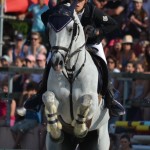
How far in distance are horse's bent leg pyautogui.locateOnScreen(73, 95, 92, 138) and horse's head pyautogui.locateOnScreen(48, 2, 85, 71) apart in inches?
19.5

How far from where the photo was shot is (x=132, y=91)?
12586mm

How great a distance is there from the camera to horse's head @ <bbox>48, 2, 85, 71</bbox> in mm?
8070

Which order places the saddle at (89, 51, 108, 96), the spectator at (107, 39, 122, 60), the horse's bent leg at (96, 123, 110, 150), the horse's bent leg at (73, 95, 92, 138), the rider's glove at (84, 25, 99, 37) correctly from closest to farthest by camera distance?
the horse's bent leg at (73, 95, 92, 138), the rider's glove at (84, 25, 99, 37), the saddle at (89, 51, 108, 96), the horse's bent leg at (96, 123, 110, 150), the spectator at (107, 39, 122, 60)

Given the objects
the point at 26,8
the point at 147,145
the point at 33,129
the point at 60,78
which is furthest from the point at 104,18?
the point at 26,8

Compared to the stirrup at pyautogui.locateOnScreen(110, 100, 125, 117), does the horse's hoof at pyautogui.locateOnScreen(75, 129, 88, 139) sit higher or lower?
lower

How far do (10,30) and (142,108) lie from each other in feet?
18.6

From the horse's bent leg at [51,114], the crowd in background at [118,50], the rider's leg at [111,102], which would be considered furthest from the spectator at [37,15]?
the horse's bent leg at [51,114]

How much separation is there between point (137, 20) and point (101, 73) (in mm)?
6423

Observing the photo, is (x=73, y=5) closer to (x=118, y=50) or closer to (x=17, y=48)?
(x=118, y=50)

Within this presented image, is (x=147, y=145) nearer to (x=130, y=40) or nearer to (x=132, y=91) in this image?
(x=132, y=91)

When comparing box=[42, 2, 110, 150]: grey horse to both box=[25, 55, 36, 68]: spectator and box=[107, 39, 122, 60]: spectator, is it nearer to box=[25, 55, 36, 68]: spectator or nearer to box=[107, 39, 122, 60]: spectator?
box=[107, 39, 122, 60]: spectator

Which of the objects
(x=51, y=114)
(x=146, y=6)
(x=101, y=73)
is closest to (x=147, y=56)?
(x=146, y=6)

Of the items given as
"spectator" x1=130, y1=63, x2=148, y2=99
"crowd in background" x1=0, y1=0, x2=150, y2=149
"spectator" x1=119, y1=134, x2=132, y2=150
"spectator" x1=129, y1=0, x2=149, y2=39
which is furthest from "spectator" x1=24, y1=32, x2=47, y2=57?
"spectator" x1=119, y1=134, x2=132, y2=150

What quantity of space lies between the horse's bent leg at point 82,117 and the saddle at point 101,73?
22.9 inches
